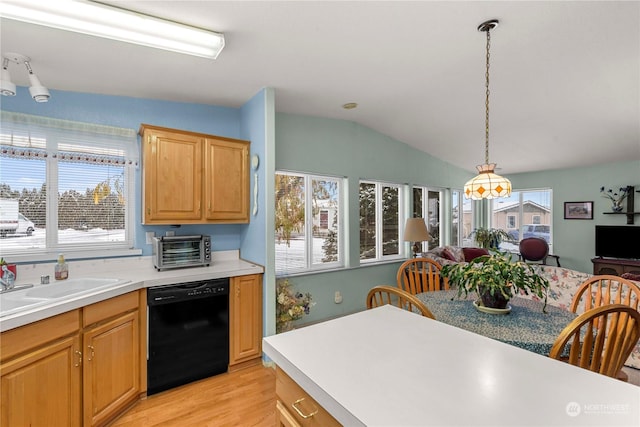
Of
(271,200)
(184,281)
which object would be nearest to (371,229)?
(271,200)

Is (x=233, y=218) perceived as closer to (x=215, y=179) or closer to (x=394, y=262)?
(x=215, y=179)

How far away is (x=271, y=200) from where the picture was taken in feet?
9.49

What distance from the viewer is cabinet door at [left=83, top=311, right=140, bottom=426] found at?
6.26 ft

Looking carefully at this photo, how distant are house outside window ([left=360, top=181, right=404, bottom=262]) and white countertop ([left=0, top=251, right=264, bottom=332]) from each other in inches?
76.9

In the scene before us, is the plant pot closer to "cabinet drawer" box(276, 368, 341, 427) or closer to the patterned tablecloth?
the patterned tablecloth

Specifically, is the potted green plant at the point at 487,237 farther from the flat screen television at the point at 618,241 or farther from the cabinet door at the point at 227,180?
the cabinet door at the point at 227,180

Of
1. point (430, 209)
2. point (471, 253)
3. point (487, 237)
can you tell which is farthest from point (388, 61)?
point (487, 237)

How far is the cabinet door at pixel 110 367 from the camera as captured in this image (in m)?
1.91

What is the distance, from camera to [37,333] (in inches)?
64.0

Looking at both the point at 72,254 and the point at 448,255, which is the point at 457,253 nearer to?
the point at 448,255

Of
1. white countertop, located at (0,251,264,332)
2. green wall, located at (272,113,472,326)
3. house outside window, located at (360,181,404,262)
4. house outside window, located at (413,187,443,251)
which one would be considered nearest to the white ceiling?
green wall, located at (272,113,472,326)

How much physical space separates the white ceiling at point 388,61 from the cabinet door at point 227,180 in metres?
0.51

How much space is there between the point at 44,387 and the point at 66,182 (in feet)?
5.32

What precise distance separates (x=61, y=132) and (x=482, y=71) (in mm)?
3632
